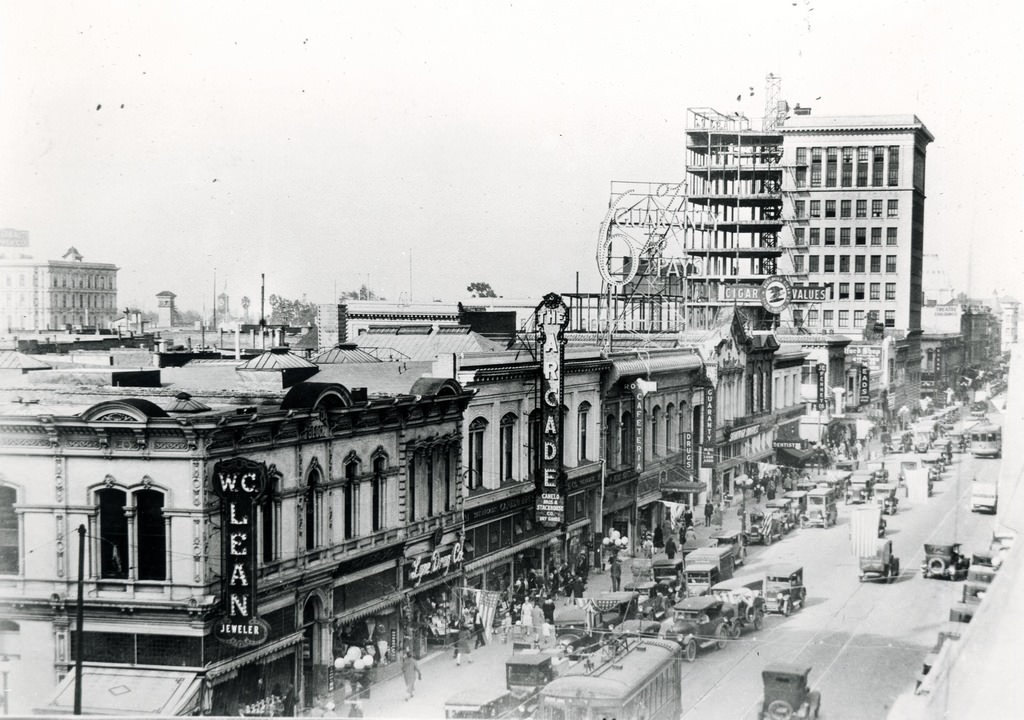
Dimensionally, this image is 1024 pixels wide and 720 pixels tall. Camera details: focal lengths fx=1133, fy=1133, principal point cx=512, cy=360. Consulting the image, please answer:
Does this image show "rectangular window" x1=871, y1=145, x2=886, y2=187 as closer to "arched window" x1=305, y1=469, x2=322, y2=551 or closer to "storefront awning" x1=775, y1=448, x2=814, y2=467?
"storefront awning" x1=775, y1=448, x2=814, y2=467

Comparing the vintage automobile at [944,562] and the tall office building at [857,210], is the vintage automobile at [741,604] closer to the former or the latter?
the vintage automobile at [944,562]

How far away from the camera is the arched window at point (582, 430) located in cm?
4272

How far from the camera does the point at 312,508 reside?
26969mm

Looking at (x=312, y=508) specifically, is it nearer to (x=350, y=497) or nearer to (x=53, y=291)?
(x=350, y=497)

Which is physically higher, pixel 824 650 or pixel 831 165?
pixel 831 165

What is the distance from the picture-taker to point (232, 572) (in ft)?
76.3

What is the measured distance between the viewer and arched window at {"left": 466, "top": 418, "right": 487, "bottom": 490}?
117ft

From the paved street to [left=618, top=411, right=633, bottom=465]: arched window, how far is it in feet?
20.7

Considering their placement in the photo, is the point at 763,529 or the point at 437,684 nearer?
the point at 437,684

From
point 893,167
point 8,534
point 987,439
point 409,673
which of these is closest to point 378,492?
point 409,673

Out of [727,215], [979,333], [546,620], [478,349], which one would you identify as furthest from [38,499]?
[979,333]

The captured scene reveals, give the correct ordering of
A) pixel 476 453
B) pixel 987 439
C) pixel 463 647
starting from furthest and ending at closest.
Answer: pixel 987 439 < pixel 476 453 < pixel 463 647

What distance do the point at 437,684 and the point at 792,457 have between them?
40.8 m

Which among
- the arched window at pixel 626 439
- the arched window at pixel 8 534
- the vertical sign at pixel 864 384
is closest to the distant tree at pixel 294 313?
the arched window at pixel 626 439
